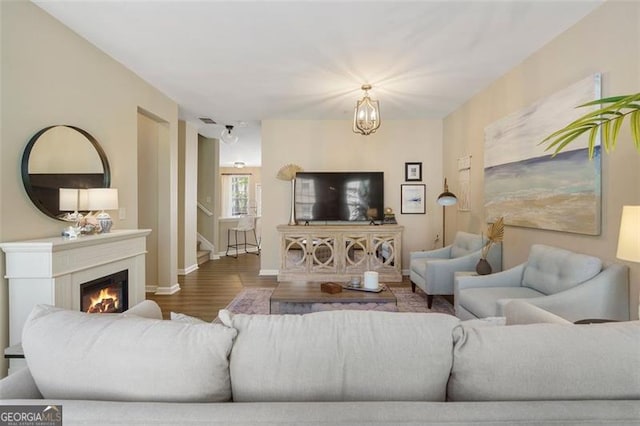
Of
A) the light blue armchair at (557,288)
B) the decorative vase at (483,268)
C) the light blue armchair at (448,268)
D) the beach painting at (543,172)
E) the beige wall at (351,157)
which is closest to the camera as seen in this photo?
the light blue armchair at (557,288)

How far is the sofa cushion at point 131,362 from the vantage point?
0.82 m

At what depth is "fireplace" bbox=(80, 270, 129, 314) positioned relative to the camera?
98.9 inches

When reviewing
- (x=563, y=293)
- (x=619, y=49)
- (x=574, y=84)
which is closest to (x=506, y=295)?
(x=563, y=293)

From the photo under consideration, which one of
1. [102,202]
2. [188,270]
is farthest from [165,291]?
[102,202]

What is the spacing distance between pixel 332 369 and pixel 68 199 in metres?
2.71

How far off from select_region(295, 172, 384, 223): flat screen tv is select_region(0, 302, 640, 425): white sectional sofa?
4.44 metres

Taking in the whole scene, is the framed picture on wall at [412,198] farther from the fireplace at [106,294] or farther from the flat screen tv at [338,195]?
the fireplace at [106,294]

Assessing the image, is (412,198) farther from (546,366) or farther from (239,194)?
(239,194)

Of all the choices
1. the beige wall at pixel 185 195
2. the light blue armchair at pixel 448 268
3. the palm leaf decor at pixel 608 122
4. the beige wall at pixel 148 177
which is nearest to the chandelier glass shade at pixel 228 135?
the beige wall at pixel 185 195

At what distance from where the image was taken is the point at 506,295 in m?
2.62

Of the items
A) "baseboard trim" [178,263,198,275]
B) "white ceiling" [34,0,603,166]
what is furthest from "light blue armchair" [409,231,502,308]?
"baseboard trim" [178,263,198,275]

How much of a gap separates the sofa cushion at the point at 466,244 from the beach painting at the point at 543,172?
31 centimetres

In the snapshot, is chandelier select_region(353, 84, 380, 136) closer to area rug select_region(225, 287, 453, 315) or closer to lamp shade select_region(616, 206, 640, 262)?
area rug select_region(225, 287, 453, 315)

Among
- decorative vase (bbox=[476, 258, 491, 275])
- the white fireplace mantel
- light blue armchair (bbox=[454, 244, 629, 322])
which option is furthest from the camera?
decorative vase (bbox=[476, 258, 491, 275])
